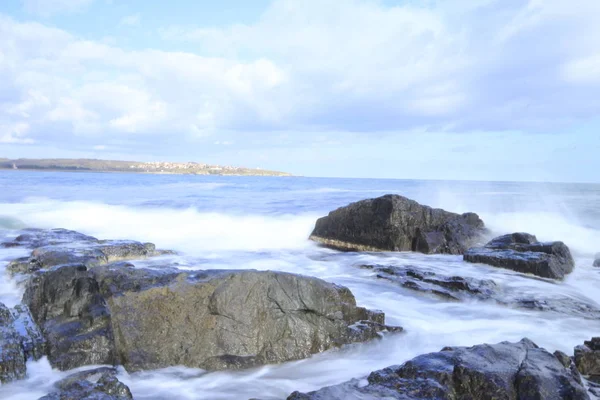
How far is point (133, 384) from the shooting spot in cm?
421

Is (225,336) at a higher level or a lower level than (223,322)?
lower

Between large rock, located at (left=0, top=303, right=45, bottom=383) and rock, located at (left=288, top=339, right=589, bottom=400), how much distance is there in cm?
266

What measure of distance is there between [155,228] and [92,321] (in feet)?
39.5

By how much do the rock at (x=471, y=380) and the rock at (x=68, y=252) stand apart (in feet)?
16.1

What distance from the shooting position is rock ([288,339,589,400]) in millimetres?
3273

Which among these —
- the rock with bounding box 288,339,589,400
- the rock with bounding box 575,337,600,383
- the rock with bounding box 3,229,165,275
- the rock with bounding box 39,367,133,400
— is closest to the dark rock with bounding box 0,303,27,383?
the rock with bounding box 39,367,133,400

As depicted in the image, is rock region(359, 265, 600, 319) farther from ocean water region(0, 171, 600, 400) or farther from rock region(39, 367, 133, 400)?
rock region(39, 367, 133, 400)

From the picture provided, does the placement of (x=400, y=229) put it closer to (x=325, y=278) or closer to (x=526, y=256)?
(x=526, y=256)

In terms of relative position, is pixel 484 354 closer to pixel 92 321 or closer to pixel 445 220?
pixel 92 321

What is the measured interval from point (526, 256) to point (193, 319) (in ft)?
22.7

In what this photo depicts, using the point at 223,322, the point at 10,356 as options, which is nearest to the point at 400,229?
the point at 223,322

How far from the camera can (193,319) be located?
4609 mm

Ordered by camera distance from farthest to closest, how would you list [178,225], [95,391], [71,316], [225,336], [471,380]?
[178,225], [71,316], [225,336], [471,380], [95,391]

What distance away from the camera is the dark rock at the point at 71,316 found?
14.6ft
